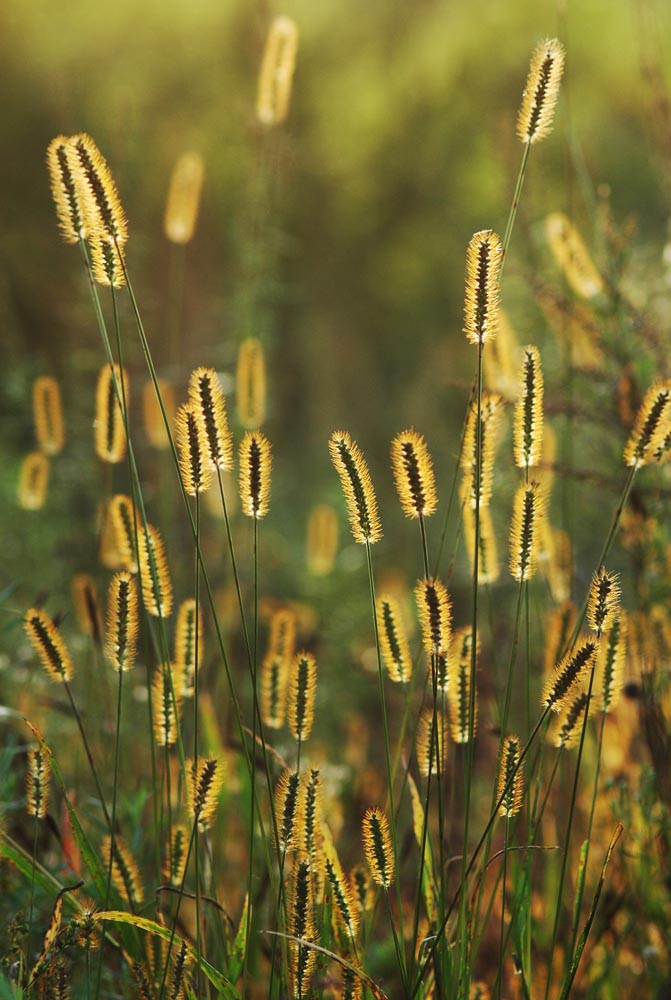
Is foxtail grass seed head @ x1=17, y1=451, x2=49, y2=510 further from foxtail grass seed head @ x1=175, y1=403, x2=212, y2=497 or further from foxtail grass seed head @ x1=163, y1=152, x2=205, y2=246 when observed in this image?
foxtail grass seed head @ x1=175, y1=403, x2=212, y2=497

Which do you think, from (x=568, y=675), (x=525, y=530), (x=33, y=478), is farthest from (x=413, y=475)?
(x=33, y=478)

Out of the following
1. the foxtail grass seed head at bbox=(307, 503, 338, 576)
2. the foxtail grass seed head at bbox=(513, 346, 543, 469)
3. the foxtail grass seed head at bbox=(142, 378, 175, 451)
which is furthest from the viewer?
the foxtail grass seed head at bbox=(307, 503, 338, 576)

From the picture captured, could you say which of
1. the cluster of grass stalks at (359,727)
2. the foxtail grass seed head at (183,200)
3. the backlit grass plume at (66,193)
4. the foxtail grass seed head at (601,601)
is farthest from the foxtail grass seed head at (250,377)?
the foxtail grass seed head at (601,601)

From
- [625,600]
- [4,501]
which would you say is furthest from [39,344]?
[625,600]

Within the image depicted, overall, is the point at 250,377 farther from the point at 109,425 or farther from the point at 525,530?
the point at 525,530

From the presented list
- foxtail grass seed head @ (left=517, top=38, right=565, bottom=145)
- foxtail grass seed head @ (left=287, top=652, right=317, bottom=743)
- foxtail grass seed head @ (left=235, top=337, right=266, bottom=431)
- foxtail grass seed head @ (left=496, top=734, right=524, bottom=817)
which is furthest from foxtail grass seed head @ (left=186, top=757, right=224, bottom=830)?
foxtail grass seed head @ (left=235, top=337, right=266, bottom=431)

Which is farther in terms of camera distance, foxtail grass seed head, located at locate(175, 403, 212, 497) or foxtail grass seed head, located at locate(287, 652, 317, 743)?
foxtail grass seed head, located at locate(287, 652, 317, 743)
